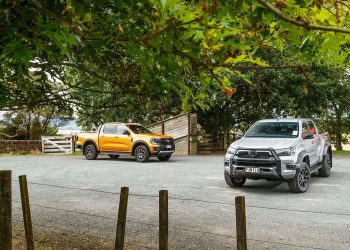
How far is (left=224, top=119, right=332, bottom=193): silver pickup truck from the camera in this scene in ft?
29.1

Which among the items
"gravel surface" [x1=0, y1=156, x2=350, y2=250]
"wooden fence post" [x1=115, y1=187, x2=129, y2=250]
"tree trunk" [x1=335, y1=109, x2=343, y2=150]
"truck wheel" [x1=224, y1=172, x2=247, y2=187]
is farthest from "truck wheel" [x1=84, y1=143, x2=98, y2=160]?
"tree trunk" [x1=335, y1=109, x2=343, y2=150]

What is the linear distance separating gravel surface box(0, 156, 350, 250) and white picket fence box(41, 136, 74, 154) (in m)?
11.8

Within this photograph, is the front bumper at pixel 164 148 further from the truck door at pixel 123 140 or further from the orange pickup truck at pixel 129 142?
the truck door at pixel 123 140

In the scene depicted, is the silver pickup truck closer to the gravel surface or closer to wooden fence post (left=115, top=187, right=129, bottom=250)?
the gravel surface

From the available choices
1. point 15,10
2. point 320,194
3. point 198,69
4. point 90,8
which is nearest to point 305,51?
point 198,69

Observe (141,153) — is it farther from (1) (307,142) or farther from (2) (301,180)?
(2) (301,180)

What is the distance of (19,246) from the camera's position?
5.76 meters

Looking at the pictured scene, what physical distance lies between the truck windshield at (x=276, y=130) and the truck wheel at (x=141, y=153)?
7613mm

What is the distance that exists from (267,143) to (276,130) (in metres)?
1.12

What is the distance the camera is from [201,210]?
25.0 ft

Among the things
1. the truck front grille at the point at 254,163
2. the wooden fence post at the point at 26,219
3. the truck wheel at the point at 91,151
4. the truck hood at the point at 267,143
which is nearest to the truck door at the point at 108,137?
the truck wheel at the point at 91,151

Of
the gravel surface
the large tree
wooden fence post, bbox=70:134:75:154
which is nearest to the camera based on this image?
the large tree

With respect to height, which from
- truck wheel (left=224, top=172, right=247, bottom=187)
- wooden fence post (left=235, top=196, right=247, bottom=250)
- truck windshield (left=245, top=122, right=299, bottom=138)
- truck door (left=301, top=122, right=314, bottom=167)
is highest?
truck windshield (left=245, top=122, right=299, bottom=138)

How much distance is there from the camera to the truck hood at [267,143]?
8994mm
